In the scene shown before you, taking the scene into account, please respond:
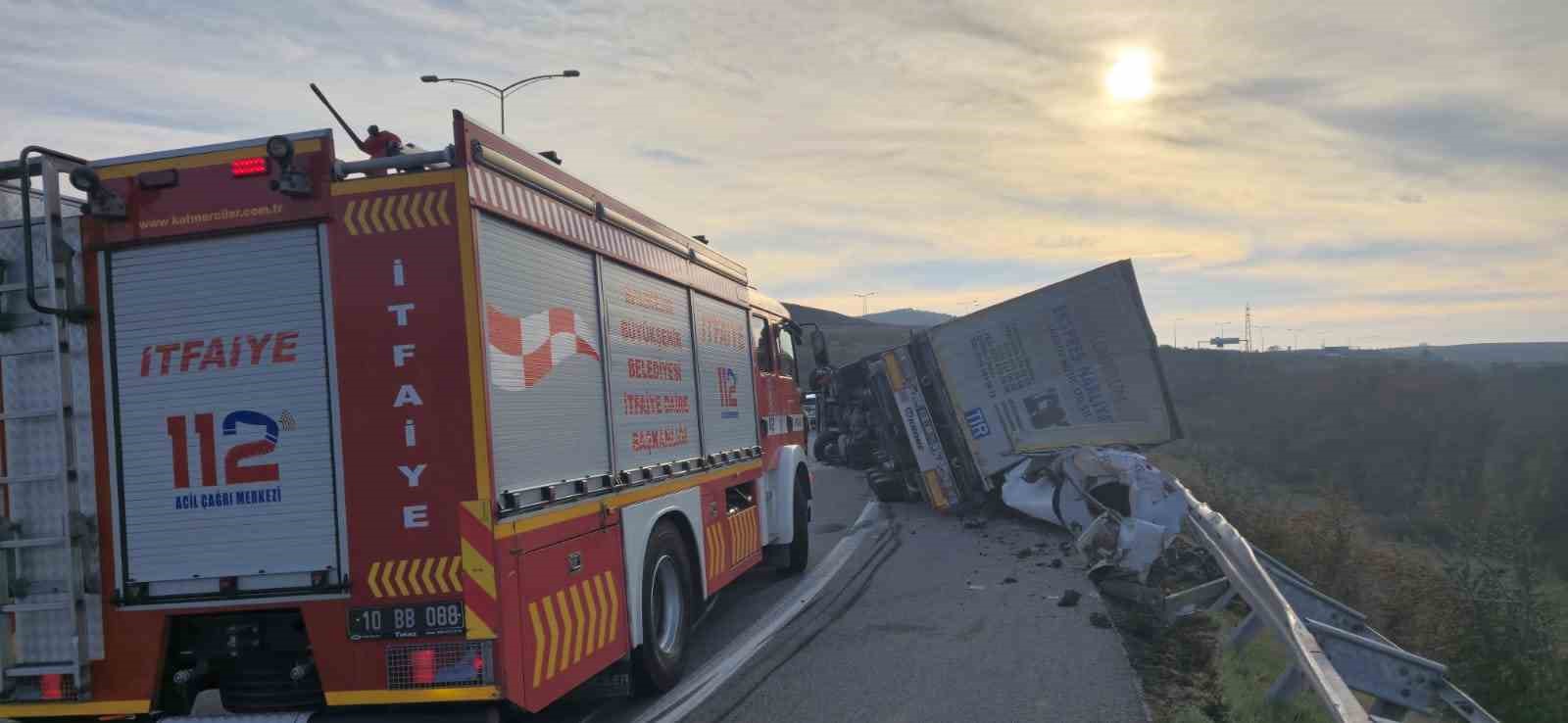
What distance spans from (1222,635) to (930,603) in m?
2.50

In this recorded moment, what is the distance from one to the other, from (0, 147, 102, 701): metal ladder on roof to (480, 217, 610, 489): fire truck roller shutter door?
1954 millimetres

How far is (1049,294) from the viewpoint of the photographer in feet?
52.1

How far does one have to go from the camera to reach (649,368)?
293 inches

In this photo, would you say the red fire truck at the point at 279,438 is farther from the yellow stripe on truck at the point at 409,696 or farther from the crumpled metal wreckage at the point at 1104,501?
the crumpled metal wreckage at the point at 1104,501

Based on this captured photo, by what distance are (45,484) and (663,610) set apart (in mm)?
3657

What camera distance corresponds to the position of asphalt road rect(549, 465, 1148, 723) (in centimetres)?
650

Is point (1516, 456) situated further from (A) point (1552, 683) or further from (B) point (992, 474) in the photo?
(A) point (1552, 683)

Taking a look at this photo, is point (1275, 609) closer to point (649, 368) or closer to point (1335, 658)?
point (1335, 658)

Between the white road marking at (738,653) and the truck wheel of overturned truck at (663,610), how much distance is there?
153 millimetres

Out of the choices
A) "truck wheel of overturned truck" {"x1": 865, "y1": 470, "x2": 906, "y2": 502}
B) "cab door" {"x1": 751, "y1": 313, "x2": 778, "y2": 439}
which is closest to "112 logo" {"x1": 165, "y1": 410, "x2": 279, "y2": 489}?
"cab door" {"x1": 751, "y1": 313, "x2": 778, "y2": 439}

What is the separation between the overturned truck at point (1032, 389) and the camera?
15117 mm

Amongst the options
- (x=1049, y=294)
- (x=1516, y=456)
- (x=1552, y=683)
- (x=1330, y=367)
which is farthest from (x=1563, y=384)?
(x=1552, y=683)

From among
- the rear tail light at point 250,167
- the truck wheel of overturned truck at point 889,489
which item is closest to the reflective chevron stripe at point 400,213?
the rear tail light at point 250,167

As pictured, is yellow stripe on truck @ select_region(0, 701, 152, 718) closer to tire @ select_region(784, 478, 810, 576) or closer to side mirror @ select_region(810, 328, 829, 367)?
tire @ select_region(784, 478, 810, 576)
